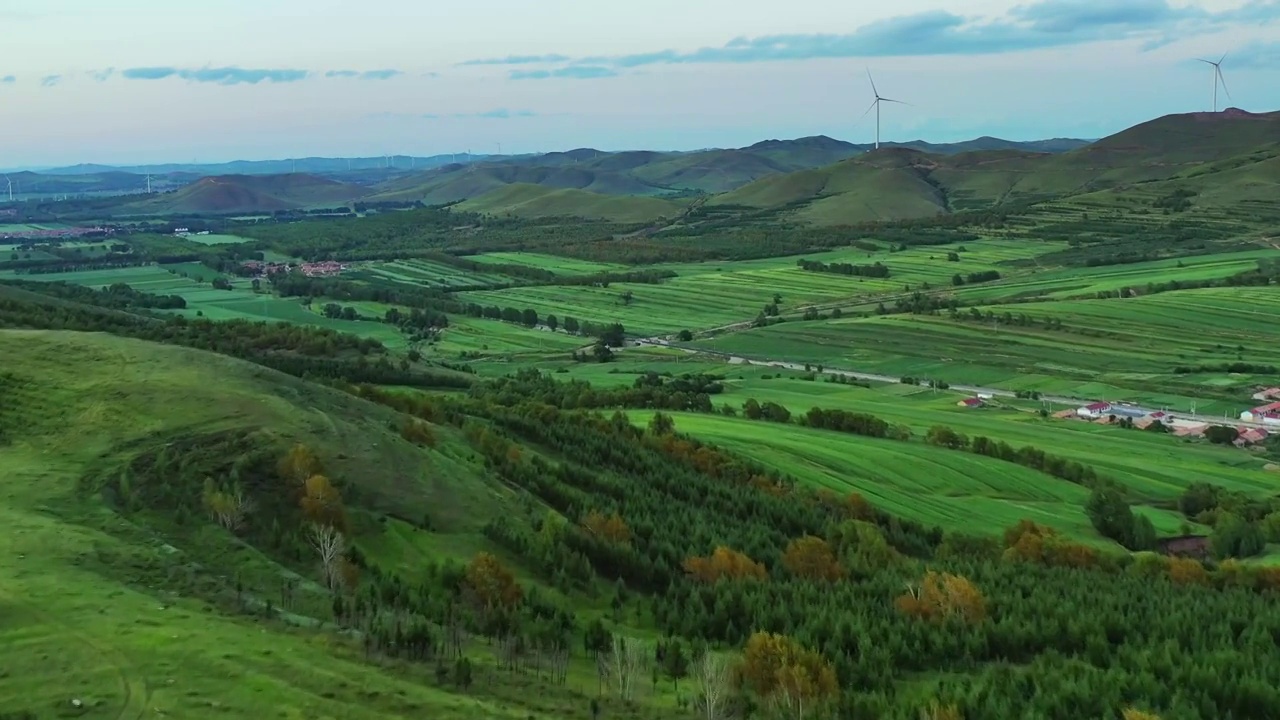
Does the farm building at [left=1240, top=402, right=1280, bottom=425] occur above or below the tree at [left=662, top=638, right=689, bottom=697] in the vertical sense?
below

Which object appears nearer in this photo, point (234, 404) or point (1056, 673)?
point (1056, 673)

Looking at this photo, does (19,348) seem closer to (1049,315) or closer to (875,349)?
(875,349)

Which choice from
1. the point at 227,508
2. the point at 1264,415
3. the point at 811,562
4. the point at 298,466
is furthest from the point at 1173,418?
the point at 227,508

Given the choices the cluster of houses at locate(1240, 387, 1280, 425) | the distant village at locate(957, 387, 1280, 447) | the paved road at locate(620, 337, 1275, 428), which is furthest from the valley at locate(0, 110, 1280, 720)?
the cluster of houses at locate(1240, 387, 1280, 425)

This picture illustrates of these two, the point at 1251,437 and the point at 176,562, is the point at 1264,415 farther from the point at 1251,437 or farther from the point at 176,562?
the point at 176,562

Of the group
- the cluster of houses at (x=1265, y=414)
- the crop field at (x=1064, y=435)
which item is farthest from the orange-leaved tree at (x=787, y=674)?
the cluster of houses at (x=1265, y=414)

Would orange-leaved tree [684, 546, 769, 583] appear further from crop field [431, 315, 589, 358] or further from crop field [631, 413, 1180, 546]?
crop field [431, 315, 589, 358]

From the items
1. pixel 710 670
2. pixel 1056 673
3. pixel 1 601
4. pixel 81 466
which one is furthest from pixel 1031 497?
pixel 1 601
